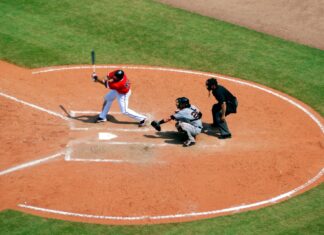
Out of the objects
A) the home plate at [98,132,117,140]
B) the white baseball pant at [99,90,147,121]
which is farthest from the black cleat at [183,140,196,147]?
the home plate at [98,132,117,140]

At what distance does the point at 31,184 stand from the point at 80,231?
93.0 inches

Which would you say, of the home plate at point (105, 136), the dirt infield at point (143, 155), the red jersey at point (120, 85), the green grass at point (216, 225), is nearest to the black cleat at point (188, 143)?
A: the dirt infield at point (143, 155)

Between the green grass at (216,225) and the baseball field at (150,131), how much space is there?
4cm

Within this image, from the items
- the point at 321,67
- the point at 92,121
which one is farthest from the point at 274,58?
the point at 92,121

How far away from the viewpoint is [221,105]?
17.0 m

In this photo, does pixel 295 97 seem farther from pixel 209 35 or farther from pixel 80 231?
pixel 80 231

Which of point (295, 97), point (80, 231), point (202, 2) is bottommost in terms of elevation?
point (80, 231)

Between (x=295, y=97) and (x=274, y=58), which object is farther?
(x=274, y=58)

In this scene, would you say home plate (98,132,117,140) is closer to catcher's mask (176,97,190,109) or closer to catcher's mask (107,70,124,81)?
catcher's mask (107,70,124,81)

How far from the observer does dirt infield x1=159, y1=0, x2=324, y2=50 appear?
25016 millimetres

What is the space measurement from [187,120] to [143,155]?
1503mm

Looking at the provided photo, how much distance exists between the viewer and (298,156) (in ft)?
54.0

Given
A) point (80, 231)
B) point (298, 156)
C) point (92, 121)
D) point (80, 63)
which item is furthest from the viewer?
point (80, 63)

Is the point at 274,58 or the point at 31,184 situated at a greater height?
the point at 274,58
